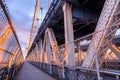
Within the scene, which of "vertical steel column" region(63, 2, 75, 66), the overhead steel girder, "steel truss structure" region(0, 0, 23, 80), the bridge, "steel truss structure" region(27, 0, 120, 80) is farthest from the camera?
the overhead steel girder

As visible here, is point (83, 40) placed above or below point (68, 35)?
below

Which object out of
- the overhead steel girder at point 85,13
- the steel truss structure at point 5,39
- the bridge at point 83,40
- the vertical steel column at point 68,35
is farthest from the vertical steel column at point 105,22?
the overhead steel girder at point 85,13

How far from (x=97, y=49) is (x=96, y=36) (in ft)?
1.61

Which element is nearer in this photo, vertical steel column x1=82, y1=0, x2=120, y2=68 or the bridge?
the bridge

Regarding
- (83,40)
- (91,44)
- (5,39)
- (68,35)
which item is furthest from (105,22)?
(83,40)

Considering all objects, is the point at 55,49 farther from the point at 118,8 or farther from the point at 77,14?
the point at 118,8

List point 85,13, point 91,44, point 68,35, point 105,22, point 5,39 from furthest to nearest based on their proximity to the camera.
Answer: point 85,13, point 68,35, point 91,44, point 105,22, point 5,39

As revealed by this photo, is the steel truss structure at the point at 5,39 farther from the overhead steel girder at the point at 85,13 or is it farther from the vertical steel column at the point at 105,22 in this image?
the overhead steel girder at the point at 85,13

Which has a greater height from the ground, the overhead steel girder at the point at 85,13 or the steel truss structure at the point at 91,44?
the overhead steel girder at the point at 85,13

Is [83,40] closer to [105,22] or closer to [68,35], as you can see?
[68,35]

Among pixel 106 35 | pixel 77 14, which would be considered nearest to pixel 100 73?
pixel 106 35

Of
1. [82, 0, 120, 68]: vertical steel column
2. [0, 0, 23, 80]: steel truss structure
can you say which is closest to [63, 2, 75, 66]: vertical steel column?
[82, 0, 120, 68]: vertical steel column

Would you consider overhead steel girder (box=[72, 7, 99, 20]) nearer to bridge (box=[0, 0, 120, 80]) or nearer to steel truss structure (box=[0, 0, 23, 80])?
bridge (box=[0, 0, 120, 80])

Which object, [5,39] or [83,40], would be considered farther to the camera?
[83,40]
